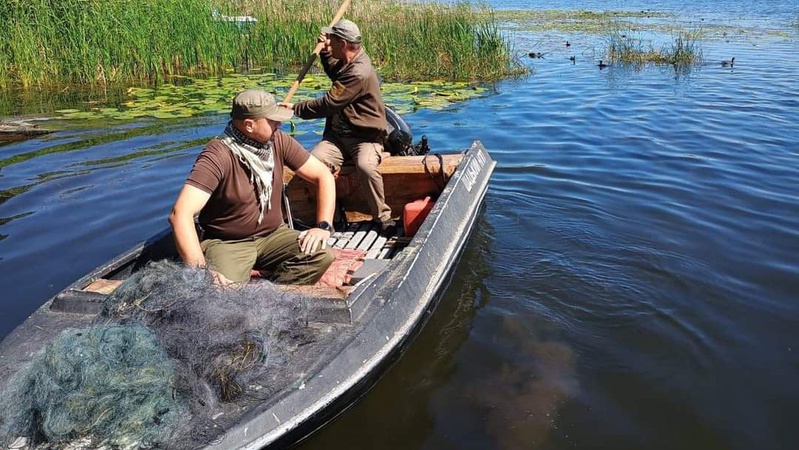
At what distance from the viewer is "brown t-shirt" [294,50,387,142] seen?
5656mm

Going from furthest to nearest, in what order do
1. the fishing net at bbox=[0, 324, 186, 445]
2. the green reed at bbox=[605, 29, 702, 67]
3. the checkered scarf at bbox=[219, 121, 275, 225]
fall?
the green reed at bbox=[605, 29, 702, 67] < the checkered scarf at bbox=[219, 121, 275, 225] < the fishing net at bbox=[0, 324, 186, 445]

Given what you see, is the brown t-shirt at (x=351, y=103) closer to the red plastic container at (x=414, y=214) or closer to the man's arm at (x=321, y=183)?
the red plastic container at (x=414, y=214)

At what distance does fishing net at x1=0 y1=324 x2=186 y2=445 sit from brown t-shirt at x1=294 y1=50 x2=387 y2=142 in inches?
132

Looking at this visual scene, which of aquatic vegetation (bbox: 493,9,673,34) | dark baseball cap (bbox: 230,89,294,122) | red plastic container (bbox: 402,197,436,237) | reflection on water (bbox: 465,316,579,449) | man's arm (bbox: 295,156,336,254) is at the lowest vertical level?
reflection on water (bbox: 465,316,579,449)

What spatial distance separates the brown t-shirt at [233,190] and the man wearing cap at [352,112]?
4.10 ft

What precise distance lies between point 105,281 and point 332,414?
156cm

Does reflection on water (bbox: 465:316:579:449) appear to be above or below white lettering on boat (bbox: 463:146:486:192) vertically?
below

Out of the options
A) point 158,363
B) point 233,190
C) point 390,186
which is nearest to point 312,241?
point 233,190

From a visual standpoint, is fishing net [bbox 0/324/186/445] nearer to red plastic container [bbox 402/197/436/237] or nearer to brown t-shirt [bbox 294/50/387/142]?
red plastic container [bbox 402/197/436/237]

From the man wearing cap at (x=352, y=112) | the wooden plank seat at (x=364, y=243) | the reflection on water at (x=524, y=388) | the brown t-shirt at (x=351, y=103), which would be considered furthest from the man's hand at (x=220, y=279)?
the brown t-shirt at (x=351, y=103)

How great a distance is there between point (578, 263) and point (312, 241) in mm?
2481

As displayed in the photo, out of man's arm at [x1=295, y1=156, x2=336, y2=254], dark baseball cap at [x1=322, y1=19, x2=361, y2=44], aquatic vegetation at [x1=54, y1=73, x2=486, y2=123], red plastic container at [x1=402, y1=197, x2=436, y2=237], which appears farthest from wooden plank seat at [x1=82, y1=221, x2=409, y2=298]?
aquatic vegetation at [x1=54, y1=73, x2=486, y2=123]

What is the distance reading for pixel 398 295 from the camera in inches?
158

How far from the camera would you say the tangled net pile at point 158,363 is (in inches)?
105
